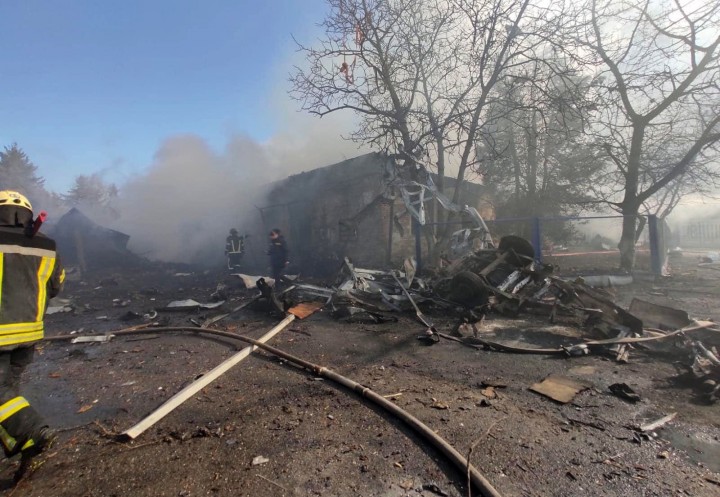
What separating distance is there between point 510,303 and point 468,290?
0.63 metres

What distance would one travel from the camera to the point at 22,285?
7.49ft

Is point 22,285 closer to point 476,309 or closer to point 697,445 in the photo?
point 697,445

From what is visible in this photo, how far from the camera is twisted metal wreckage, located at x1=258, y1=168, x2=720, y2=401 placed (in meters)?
3.98

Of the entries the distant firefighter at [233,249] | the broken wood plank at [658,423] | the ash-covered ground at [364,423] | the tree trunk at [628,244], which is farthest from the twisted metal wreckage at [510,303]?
the distant firefighter at [233,249]

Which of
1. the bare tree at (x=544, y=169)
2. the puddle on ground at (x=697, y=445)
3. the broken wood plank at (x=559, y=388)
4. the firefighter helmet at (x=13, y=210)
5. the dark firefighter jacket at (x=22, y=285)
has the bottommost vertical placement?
the puddle on ground at (x=697, y=445)

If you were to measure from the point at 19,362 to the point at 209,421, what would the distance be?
123 cm

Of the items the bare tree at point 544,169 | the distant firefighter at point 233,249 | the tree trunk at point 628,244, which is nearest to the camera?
the tree trunk at point 628,244

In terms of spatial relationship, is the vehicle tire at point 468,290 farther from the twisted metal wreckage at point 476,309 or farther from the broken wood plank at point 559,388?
the broken wood plank at point 559,388

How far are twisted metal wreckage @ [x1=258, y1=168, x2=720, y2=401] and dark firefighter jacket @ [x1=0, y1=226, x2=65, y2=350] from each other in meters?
3.72

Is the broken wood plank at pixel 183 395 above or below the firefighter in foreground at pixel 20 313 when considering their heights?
below

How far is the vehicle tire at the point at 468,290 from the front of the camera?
224 inches

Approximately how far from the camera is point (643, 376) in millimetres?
3426

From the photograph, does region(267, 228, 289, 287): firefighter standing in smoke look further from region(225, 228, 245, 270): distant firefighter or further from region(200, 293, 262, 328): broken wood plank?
region(225, 228, 245, 270): distant firefighter

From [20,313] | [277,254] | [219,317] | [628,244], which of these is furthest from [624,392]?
[628,244]
